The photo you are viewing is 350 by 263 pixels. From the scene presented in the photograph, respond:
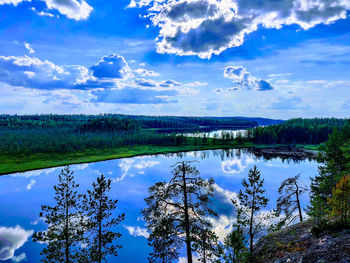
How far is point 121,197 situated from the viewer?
51.6 m

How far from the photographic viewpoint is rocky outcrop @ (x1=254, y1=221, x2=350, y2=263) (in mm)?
15172

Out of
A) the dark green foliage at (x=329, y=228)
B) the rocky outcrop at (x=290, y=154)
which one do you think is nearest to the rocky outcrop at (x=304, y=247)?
the dark green foliage at (x=329, y=228)

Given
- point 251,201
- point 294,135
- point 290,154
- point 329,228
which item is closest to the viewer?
point 329,228

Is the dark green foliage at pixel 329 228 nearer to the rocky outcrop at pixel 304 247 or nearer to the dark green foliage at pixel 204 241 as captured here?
the rocky outcrop at pixel 304 247

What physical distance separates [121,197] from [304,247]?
4162 cm

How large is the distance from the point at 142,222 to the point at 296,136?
6327 inches

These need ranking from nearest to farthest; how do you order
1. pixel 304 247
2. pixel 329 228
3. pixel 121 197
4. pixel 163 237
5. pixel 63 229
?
pixel 163 237 < pixel 63 229 < pixel 304 247 < pixel 329 228 < pixel 121 197

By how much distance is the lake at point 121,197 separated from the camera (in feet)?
102

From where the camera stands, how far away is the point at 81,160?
102500 millimetres

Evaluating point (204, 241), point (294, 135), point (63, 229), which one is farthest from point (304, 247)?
point (294, 135)

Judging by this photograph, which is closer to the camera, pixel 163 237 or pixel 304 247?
pixel 163 237

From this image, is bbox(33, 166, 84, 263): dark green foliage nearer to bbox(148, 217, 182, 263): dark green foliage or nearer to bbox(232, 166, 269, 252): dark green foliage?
bbox(148, 217, 182, 263): dark green foliage

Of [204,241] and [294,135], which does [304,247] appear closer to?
[204,241]

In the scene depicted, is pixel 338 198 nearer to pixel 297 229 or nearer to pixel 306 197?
pixel 297 229
